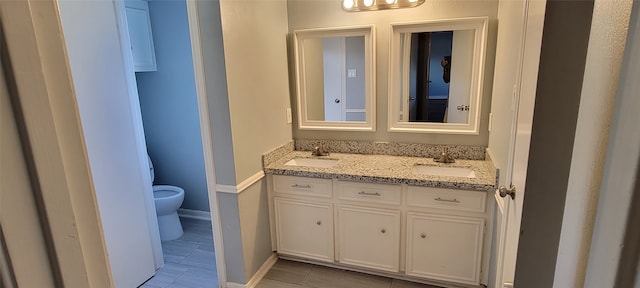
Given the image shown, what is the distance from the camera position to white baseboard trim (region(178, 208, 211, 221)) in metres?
3.40

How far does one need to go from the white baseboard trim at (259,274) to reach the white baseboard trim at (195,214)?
115 centimetres

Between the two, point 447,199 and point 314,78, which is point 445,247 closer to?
point 447,199

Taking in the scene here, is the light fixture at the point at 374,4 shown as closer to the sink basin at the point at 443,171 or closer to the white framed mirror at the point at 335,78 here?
the white framed mirror at the point at 335,78

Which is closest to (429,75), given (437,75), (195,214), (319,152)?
(437,75)

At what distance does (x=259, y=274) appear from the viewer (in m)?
2.34

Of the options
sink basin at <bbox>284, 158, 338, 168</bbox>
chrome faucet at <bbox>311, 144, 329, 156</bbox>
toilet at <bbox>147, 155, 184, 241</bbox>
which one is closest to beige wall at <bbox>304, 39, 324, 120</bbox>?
chrome faucet at <bbox>311, 144, 329, 156</bbox>

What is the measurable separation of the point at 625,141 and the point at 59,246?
611 mm

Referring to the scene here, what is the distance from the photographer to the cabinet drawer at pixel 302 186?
90.1 inches

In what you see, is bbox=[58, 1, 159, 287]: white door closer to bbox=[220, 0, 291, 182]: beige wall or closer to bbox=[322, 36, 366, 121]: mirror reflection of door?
bbox=[220, 0, 291, 182]: beige wall

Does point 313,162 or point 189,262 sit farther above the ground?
point 313,162

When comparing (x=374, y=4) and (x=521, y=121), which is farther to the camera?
(x=374, y=4)

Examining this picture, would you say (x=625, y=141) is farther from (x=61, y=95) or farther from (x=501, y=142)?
(x=501, y=142)

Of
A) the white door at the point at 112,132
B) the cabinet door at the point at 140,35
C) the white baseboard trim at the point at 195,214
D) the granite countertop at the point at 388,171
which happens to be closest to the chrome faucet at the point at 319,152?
the granite countertop at the point at 388,171

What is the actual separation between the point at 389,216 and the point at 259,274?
991 millimetres
